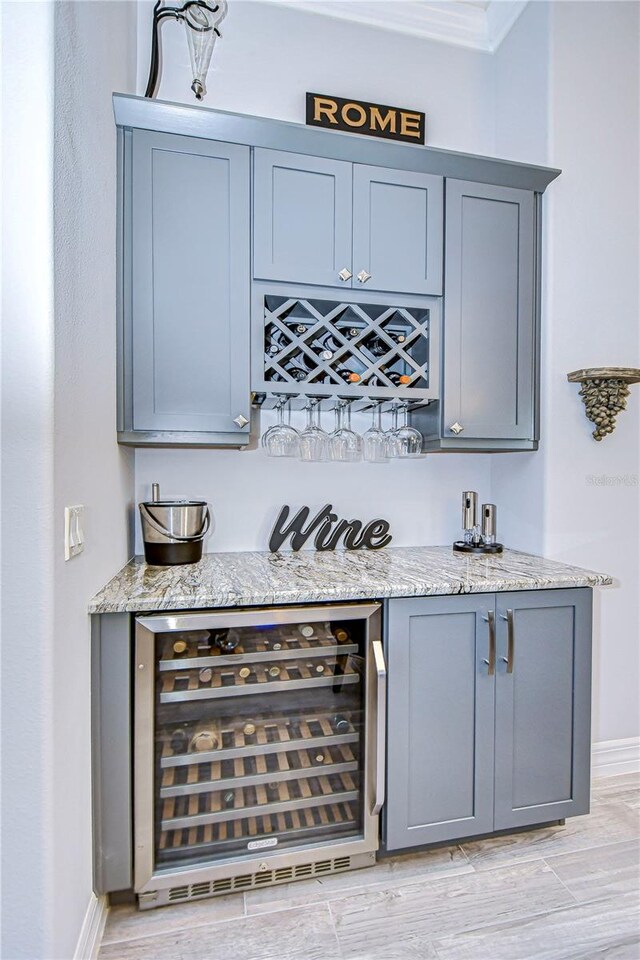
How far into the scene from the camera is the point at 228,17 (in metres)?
2.18

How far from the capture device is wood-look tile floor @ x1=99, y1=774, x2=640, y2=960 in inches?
52.9

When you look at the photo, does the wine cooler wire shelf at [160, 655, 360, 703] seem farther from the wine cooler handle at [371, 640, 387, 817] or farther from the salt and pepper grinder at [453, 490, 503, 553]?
the salt and pepper grinder at [453, 490, 503, 553]

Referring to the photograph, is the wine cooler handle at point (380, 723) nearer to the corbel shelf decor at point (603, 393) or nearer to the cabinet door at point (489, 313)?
the cabinet door at point (489, 313)

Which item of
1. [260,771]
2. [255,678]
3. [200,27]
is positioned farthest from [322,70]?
[260,771]

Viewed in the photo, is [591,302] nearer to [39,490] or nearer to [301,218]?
[301,218]

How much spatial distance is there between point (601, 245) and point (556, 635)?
5.64 ft

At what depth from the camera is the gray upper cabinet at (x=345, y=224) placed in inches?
71.7

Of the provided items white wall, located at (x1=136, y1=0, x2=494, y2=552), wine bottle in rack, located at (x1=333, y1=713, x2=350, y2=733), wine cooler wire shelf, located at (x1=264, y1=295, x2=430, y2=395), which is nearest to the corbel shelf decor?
white wall, located at (x1=136, y1=0, x2=494, y2=552)

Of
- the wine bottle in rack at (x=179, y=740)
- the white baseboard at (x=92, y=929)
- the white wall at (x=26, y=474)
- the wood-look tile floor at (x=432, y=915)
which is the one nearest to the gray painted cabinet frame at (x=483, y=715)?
the wood-look tile floor at (x=432, y=915)

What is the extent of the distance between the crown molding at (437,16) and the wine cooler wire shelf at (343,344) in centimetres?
152

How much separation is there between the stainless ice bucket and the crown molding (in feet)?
7.70

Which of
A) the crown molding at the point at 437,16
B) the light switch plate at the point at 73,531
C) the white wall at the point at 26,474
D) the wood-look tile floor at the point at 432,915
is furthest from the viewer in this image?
the crown molding at the point at 437,16

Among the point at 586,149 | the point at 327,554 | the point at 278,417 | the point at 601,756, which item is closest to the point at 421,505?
the point at 327,554

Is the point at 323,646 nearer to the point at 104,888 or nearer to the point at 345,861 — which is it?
the point at 345,861
